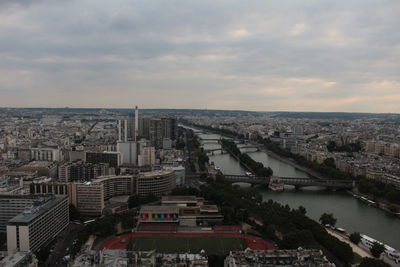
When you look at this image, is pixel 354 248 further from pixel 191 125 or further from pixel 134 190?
pixel 191 125

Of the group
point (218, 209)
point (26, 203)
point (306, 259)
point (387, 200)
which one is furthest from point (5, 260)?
point (387, 200)

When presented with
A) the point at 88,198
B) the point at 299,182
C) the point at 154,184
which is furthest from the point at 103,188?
the point at 299,182

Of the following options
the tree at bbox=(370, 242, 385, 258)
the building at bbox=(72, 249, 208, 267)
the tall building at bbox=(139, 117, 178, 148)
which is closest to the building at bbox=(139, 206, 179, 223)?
the building at bbox=(72, 249, 208, 267)

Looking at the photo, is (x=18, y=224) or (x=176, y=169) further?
(x=176, y=169)

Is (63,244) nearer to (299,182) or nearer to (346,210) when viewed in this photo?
(346,210)

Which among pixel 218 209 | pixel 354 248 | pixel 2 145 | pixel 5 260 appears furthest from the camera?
pixel 2 145
